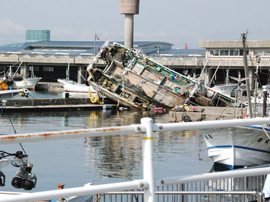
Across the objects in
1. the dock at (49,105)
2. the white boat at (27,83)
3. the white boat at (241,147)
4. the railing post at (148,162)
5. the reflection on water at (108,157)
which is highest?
the railing post at (148,162)

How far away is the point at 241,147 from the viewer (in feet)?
81.1

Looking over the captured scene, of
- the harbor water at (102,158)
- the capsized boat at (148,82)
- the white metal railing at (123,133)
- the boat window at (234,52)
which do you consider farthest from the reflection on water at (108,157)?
the boat window at (234,52)

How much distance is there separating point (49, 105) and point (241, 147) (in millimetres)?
33027

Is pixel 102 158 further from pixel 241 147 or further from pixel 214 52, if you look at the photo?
pixel 214 52

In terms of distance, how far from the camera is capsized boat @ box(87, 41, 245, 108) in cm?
5719

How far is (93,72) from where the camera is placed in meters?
60.3

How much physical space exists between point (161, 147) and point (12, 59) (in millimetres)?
71551

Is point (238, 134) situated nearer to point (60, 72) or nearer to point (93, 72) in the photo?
point (93, 72)

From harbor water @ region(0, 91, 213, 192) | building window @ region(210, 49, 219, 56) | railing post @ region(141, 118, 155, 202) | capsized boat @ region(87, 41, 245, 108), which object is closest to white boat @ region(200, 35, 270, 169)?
harbor water @ region(0, 91, 213, 192)

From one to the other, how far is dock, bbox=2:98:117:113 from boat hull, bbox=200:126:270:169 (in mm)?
30283

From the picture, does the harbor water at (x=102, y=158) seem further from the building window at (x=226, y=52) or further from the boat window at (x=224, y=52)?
the boat window at (x=224, y=52)

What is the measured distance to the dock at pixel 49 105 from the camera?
5153 centimetres

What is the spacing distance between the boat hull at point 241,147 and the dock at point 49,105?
30283 mm

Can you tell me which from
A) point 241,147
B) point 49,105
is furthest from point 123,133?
point 49,105
